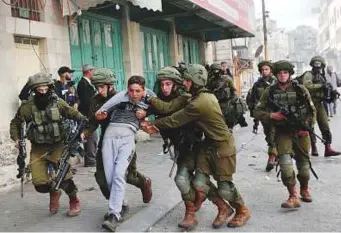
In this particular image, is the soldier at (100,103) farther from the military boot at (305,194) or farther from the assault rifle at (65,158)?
the military boot at (305,194)

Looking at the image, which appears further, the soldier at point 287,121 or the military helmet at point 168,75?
the soldier at point 287,121

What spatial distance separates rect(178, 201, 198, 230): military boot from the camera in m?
4.70

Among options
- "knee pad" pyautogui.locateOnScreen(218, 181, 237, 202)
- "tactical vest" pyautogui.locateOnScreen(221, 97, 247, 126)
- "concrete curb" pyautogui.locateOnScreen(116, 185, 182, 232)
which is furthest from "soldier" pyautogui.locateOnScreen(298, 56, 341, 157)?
"knee pad" pyautogui.locateOnScreen(218, 181, 237, 202)

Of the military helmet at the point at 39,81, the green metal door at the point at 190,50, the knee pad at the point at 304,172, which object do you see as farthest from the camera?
the green metal door at the point at 190,50

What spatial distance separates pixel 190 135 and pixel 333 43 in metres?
94.5

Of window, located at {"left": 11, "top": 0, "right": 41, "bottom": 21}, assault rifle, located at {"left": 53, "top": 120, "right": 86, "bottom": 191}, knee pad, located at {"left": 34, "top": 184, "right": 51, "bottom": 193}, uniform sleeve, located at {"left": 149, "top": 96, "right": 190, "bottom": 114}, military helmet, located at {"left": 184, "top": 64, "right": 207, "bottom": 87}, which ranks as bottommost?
knee pad, located at {"left": 34, "top": 184, "right": 51, "bottom": 193}

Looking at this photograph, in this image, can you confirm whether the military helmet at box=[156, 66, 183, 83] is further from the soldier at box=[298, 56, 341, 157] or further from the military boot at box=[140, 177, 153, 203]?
the soldier at box=[298, 56, 341, 157]

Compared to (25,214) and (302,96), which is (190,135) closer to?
(302,96)

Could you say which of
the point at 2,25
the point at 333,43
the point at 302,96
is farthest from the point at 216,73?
the point at 333,43

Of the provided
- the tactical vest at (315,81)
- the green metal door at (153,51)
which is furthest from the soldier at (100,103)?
the green metal door at (153,51)

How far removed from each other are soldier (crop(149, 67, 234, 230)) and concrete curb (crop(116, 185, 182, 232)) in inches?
15.3

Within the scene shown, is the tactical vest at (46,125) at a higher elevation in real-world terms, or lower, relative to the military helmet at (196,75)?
lower

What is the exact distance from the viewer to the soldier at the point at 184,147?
4.64 m

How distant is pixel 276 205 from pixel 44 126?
270cm
